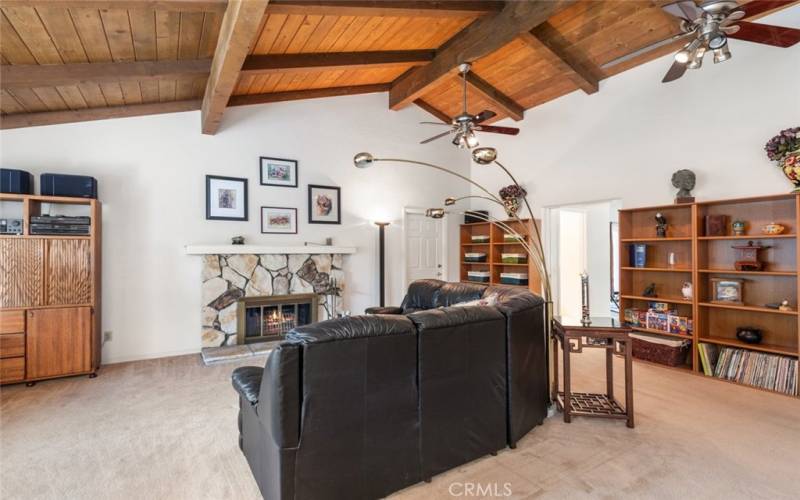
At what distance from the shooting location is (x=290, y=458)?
164 cm

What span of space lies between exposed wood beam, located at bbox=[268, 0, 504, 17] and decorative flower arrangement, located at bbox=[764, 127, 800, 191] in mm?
2684

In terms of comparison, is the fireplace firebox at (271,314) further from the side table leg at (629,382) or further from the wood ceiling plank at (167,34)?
the side table leg at (629,382)

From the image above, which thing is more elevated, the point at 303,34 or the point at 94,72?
the point at 303,34

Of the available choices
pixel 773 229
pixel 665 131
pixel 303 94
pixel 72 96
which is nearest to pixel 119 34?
pixel 72 96

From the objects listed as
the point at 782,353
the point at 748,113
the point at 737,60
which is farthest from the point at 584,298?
the point at 737,60

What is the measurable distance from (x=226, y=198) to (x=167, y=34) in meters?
2.12

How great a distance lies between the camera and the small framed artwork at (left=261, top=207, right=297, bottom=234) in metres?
5.01

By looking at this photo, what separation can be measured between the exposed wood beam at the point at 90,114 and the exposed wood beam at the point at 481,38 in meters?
2.73

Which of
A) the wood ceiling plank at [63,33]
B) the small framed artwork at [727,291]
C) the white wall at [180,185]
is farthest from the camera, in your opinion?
the white wall at [180,185]

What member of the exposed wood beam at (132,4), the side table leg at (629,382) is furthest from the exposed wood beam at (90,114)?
the side table leg at (629,382)

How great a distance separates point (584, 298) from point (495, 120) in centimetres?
431

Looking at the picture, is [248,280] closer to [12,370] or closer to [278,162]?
[278,162]

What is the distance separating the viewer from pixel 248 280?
15.7ft

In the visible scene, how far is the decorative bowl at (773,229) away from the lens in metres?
3.37
